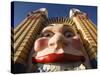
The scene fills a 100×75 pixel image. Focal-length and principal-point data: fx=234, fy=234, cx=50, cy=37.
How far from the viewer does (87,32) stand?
3.05m

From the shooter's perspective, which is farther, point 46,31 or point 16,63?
point 46,31

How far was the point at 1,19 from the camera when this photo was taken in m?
2.59

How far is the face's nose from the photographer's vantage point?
284 centimetres

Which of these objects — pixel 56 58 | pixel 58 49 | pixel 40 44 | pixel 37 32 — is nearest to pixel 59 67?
pixel 56 58

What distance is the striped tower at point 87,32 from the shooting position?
302 centimetres

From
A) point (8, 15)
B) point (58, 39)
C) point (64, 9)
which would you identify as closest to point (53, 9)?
point (64, 9)

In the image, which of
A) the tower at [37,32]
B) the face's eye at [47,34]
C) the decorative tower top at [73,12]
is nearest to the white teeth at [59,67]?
the tower at [37,32]

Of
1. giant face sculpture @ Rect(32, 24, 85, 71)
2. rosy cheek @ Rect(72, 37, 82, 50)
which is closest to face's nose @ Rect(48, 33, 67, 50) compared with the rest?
giant face sculpture @ Rect(32, 24, 85, 71)

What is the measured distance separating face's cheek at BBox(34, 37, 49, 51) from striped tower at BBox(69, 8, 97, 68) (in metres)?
0.48

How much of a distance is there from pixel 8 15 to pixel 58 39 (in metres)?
0.67

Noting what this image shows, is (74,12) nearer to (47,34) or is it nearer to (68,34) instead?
(68,34)

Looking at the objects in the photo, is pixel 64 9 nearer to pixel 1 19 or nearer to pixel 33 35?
pixel 33 35

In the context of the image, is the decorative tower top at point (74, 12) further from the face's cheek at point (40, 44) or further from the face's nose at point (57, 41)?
the face's cheek at point (40, 44)

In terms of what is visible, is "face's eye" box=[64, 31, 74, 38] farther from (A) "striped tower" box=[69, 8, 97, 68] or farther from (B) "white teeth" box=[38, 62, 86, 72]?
(B) "white teeth" box=[38, 62, 86, 72]
